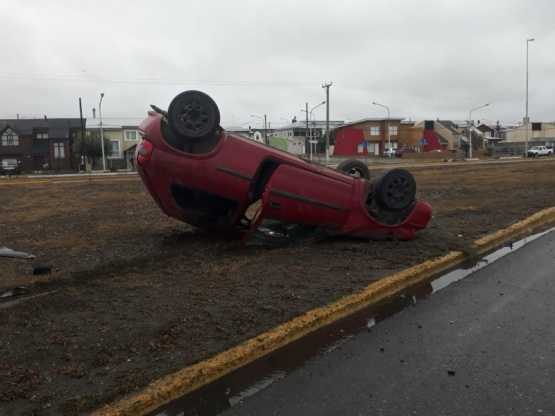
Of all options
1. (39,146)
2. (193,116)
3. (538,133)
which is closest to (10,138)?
(39,146)

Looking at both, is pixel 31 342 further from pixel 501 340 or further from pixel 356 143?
pixel 356 143

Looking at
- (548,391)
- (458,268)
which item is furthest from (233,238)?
(548,391)

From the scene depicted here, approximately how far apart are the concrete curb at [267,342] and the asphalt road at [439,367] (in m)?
0.37

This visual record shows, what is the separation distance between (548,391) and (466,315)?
1.42m

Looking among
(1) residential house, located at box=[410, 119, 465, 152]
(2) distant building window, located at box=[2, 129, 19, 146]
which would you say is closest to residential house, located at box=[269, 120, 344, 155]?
(1) residential house, located at box=[410, 119, 465, 152]

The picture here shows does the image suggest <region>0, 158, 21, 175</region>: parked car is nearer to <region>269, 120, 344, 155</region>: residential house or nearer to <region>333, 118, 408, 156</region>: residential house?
<region>269, 120, 344, 155</region>: residential house

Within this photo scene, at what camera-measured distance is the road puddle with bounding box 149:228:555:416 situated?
10.5ft

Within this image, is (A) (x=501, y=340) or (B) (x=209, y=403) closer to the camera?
(B) (x=209, y=403)

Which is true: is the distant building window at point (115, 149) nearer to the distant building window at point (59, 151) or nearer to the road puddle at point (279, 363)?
the distant building window at point (59, 151)

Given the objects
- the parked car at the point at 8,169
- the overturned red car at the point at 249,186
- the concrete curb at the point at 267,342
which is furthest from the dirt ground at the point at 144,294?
the parked car at the point at 8,169

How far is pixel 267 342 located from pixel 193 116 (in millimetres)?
3285

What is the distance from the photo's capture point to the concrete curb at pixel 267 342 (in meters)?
3.13

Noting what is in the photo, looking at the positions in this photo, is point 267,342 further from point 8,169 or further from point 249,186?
point 8,169

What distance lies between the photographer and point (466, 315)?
4648mm
